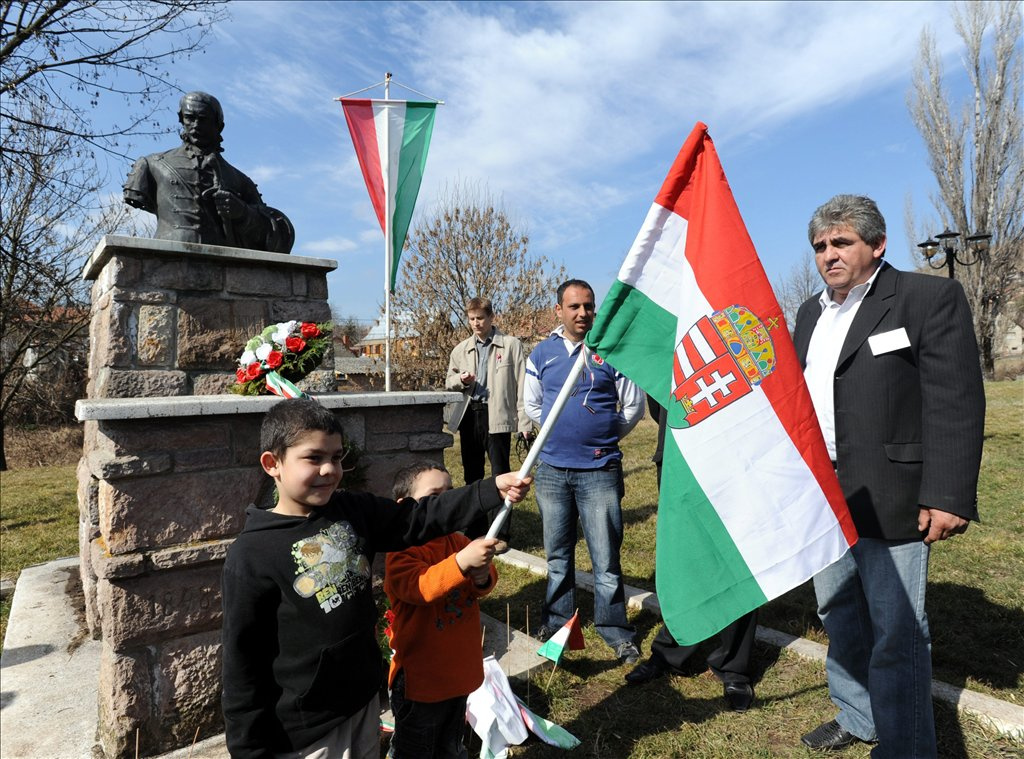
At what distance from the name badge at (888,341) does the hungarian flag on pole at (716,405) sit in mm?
656

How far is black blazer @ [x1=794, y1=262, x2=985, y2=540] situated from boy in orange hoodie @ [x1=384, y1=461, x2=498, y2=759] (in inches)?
58.6

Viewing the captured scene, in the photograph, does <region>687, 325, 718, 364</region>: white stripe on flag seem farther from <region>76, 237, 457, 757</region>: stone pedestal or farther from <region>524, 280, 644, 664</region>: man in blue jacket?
<region>76, 237, 457, 757</region>: stone pedestal

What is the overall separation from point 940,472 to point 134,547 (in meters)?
3.26

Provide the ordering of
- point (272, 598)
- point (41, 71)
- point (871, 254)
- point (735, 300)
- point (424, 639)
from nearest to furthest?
1. point (272, 598)
2. point (735, 300)
3. point (424, 639)
4. point (871, 254)
5. point (41, 71)

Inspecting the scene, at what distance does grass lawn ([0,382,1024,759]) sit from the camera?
2.68m

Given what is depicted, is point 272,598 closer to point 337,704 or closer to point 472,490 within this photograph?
point 337,704

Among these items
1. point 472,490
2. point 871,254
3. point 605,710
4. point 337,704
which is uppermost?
point 871,254

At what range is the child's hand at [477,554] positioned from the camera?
70.4 inches

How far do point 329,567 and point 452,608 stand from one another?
575 mm

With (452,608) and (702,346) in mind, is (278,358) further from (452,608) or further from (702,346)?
(702,346)

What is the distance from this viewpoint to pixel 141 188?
396cm

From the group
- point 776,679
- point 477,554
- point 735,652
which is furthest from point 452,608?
point 776,679

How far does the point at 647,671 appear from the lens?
127 inches

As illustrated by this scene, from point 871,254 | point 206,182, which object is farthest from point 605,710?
point 206,182
